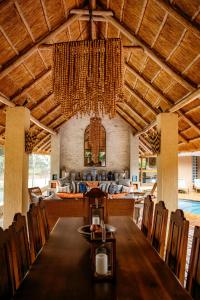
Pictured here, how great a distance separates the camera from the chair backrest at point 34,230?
2.73 m

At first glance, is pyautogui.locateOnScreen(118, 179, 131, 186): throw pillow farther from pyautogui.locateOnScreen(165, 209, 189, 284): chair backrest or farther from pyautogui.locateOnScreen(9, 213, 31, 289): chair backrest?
pyautogui.locateOnScreen(9, 213, 31, 289): chair backrest

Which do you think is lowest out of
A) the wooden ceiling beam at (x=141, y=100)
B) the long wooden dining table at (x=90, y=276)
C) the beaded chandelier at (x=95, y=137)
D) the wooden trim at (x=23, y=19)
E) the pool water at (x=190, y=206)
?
the pool water at (x=190, y=206)

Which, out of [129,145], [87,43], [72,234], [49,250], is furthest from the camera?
[129,145]

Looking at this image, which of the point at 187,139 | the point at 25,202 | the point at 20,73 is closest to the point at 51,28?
the point at 20,73

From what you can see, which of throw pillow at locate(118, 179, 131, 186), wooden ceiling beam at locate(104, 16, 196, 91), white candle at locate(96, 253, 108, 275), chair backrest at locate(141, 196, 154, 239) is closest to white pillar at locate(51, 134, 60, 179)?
throw pillow at locate(118, 179, 131, 186)

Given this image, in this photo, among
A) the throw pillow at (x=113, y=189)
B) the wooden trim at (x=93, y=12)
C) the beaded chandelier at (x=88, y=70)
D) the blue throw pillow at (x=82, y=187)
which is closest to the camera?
the beaded chandelier at (x=88, y=70)

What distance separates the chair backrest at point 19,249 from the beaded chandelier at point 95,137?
22.2 feet

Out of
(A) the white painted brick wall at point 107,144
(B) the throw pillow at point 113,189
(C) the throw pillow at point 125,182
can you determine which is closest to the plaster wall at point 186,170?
(A) the white painted brick wall at point 107,144

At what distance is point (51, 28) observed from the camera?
16.5 feet

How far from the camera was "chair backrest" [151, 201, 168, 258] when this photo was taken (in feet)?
9.15

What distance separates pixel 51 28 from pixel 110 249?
4.50 meters

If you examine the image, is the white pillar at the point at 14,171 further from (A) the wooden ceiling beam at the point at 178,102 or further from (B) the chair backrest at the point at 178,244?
(B) the chair backrest at the point at 178,244

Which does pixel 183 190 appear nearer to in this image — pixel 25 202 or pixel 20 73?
pixel 25 202

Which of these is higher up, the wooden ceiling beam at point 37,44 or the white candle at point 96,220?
the wooden ceiling beam at point 37,44
